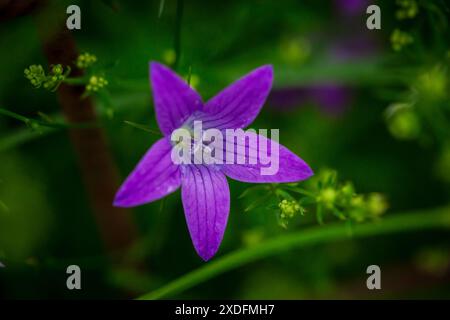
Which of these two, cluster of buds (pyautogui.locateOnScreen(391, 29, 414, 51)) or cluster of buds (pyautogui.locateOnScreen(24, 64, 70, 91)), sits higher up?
cluster of buds (pyautogui.locateOnScreen(391, 29, 414, 51))

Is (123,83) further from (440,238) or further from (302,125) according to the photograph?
(440,238)

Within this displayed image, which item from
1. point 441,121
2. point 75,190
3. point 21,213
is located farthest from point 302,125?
point 21,213

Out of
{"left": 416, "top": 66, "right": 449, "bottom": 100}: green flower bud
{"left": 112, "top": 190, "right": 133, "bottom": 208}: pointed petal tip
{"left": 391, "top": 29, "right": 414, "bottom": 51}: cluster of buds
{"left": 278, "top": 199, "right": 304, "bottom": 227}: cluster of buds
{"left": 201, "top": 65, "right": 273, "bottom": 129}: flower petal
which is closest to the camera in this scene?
{"left": 112, "top": 190, "right": 133, "bottom": 208}: pointed petal tip

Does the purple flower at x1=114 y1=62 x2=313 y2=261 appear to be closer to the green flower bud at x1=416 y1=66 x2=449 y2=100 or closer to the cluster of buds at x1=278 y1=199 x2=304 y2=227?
the cluster of buds at x1=278 y1=199 x2=304 y2=227

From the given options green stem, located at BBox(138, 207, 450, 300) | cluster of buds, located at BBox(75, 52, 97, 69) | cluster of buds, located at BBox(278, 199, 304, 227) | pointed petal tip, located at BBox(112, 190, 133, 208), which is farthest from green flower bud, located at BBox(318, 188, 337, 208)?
cluster of buds, located at BBox(75, 52, 97, 69)

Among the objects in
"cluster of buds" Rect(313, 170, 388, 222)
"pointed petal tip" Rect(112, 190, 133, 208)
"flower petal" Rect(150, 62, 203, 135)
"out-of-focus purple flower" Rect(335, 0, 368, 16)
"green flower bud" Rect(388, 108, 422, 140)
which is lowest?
"pointed petal tip" Rect(112, 190, 133, 208)

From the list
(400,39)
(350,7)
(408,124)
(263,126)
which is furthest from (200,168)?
(350,7)

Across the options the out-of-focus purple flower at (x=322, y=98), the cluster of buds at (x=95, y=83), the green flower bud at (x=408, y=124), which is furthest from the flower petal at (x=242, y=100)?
the out-of-focus purple flower at (x=322, y=98)

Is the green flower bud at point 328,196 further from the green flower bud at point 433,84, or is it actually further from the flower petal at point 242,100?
the green flower bud at point 433,84
